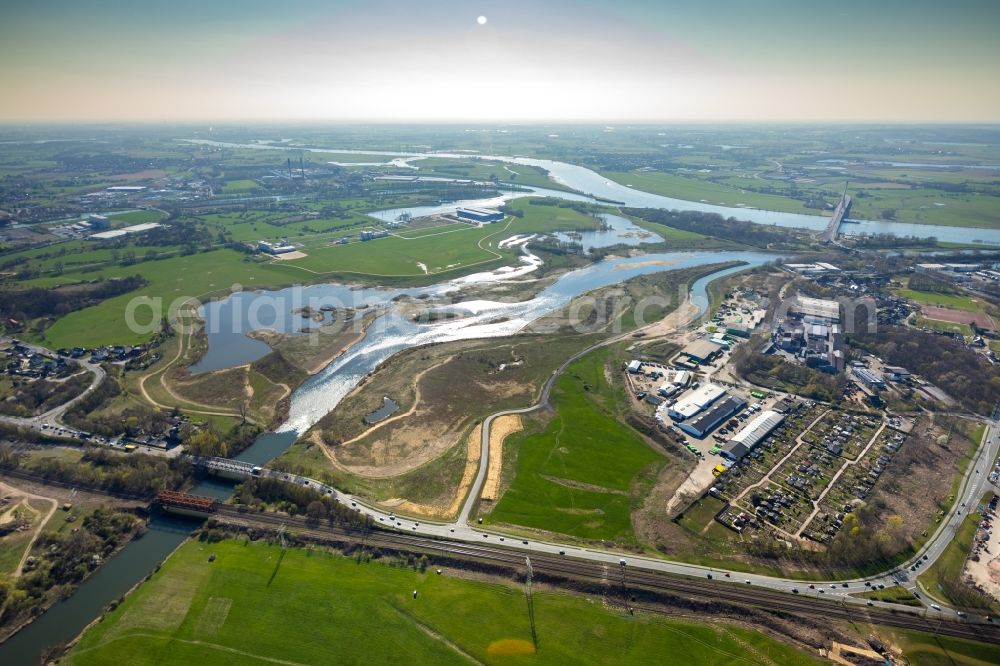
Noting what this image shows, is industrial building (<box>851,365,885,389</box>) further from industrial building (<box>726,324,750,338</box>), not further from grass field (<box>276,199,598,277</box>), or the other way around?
grass field (<box>276,199,598,277</box>)

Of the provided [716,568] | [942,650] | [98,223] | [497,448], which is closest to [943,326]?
[942,650]

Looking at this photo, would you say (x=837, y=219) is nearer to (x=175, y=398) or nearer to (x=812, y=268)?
(x=812, y=268)

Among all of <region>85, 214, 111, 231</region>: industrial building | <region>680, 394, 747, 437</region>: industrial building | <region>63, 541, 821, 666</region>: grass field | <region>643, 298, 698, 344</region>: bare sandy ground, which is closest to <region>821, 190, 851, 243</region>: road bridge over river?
<region>643, 298, 698, 344</region>: bare sandy ground

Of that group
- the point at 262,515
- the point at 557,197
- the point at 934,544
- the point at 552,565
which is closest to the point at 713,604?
the point at 552,565

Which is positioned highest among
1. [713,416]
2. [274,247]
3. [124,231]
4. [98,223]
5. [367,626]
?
[98,223]

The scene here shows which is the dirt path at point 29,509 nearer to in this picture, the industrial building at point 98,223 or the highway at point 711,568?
the highway at point 711,568

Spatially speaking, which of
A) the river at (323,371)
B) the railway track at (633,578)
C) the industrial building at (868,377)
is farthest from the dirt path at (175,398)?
the industrial building at (868,377)
